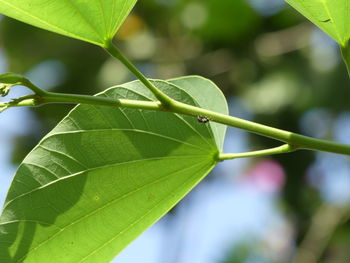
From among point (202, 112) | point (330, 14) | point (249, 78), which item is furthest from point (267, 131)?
point (249, 78)

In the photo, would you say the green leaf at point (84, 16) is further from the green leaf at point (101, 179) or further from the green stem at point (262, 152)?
the green stem at point (262, 152)

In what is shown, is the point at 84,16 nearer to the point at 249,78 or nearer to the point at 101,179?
the point at 101,179

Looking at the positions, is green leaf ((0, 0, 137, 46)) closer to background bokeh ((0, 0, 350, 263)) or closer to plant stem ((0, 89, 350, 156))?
plant stem ((0, 89, 350, 156))

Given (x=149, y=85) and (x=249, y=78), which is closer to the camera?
(x=149, y=85)

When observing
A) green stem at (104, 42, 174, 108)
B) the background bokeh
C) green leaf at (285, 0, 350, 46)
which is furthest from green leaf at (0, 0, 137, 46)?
the background bokeh

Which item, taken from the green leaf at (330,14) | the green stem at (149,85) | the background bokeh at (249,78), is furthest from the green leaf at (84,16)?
the background bokeh at (249,78)

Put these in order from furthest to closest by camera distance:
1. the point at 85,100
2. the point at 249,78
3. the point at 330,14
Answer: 1. the point at 249,78
2. the point at 330,14
3. the point at 85,100

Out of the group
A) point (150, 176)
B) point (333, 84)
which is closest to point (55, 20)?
point (150, 176)
